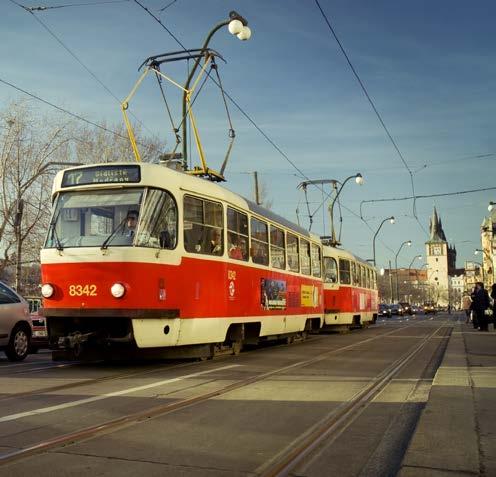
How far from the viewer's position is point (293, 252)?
1709 cm

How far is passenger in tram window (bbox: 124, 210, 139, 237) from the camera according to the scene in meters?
9.91

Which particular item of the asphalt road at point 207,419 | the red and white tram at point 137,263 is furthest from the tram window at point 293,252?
the asphalt road at point 207,419

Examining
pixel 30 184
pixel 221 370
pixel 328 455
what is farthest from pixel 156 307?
pixel 30 184

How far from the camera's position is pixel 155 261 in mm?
9984

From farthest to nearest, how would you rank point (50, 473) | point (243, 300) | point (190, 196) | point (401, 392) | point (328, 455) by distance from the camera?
1. point (243, 300)
2. point (190, 196)
3. point (401, 392)
4. point (328, 455)
5. point (50, 473)

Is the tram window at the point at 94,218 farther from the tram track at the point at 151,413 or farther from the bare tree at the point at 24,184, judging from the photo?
the bare tree at the point at 24,184

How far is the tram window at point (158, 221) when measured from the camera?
32.7ft

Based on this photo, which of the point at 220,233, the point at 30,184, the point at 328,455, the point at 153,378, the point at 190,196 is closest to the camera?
the point at 328,455

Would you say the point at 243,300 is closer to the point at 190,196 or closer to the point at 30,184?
the point at 190,196

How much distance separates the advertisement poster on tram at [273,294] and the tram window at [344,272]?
9.20 meters

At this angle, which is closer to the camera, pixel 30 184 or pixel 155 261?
pixel 155 261

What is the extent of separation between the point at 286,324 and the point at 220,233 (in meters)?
4.99

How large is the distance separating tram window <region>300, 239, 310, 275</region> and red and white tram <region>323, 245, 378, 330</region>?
193 inches

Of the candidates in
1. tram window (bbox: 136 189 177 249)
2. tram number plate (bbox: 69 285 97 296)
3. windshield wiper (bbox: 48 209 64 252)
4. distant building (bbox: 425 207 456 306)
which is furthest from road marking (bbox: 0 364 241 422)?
distant building (bbox: 425 207 456 306)
